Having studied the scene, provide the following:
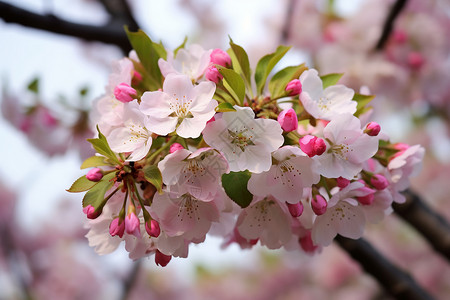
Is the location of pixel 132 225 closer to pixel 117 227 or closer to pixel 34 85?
pixel 117 227

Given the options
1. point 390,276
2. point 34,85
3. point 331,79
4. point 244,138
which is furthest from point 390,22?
point 34,85

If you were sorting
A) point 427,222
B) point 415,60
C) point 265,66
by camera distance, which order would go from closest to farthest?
point 265,66 → point 427,222 → point 415,60

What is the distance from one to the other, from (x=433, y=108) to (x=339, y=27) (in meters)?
0.96

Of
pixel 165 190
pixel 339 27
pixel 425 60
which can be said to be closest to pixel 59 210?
pixel 339 27

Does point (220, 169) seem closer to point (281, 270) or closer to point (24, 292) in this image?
point (24, 292)

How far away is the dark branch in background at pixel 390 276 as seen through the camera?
1.73 metres

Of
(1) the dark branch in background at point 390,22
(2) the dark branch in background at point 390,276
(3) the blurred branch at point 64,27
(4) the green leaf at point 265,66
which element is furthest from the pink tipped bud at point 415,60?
(4) the green leaf at point 265,66

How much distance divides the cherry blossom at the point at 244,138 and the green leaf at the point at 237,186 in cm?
3

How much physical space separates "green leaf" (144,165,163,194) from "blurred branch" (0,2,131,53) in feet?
3.64

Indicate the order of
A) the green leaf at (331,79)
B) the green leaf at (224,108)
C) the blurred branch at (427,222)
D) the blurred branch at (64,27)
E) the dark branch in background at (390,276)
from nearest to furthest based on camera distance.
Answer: the green leaf at (224,108)
the green leaf at (331,79)
the blurred branch at (64,27)
the dark branch in background at (390,276)
the blurred branch at (427,222)

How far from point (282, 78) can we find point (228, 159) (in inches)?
10.6

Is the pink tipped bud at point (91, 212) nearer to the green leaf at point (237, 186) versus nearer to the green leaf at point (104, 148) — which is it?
the green leaf at point (104, 148)

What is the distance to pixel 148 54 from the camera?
980 mm

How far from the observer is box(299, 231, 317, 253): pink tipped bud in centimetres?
102
